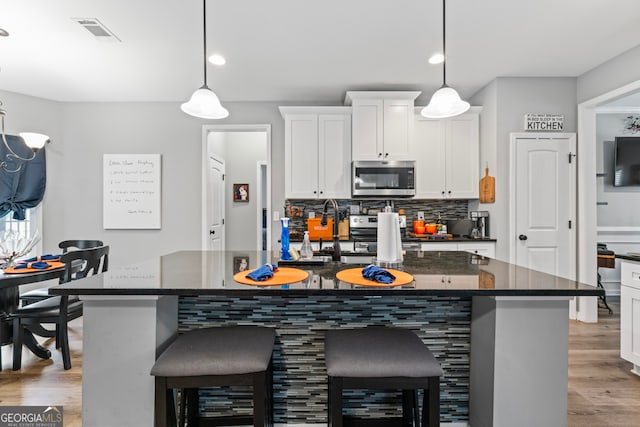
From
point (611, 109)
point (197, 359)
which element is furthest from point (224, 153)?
point (611, 109)

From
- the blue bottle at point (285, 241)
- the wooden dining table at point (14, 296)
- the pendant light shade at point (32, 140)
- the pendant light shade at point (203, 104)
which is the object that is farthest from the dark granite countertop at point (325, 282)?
the pendant light shade at point (32, 140)

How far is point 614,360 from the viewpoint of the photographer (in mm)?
2518

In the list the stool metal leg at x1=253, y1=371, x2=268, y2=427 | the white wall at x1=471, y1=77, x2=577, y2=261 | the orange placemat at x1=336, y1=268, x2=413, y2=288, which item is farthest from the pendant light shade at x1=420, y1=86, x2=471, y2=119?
the white wall at x1=471, y1=77, x2=577, y2=261

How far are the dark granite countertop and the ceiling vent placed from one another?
6.55ft

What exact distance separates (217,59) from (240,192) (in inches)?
104

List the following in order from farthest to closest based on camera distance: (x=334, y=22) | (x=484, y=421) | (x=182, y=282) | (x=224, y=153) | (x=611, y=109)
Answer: (x=224, y=153) → (x=611, y=109) → (x=334, y=22) → (x=484, y=421) → (x=182, y=282)

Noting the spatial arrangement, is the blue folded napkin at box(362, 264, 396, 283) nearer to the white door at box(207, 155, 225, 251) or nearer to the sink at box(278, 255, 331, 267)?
the sink at box(278, 255, 331, 267)

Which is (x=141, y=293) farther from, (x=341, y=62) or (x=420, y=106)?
(x=420, y=106)

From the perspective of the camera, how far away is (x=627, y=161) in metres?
4.14

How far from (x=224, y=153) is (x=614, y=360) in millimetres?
5221

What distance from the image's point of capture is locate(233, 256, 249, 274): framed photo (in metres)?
1.53

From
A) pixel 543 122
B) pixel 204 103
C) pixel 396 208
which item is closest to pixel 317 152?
pixel 396 208

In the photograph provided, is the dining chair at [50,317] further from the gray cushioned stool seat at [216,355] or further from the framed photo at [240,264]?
the gray cushioned stool seat at [216,355]

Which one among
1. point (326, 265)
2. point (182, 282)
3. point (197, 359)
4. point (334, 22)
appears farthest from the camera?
point (334, 22)
